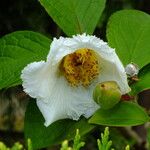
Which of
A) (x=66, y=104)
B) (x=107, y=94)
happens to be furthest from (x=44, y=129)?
(x=107, y=94)

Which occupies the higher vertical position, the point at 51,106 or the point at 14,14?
the point at 51,106

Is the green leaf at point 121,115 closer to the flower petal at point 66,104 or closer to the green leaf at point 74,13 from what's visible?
the flower petal at point 66,104

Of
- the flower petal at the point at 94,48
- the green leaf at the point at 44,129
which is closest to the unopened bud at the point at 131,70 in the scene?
the flower petal at the point at 94,48

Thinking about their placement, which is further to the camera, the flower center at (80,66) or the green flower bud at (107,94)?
the flower center at (80,66)

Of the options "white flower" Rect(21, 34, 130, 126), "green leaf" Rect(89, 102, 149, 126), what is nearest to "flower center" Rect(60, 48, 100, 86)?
"white flower" Rect(21, 34, 130, 126)

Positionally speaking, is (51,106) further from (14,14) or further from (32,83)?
(14,14)

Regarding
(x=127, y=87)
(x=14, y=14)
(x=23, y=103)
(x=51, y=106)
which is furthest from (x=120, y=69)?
(x=23, y=103)
